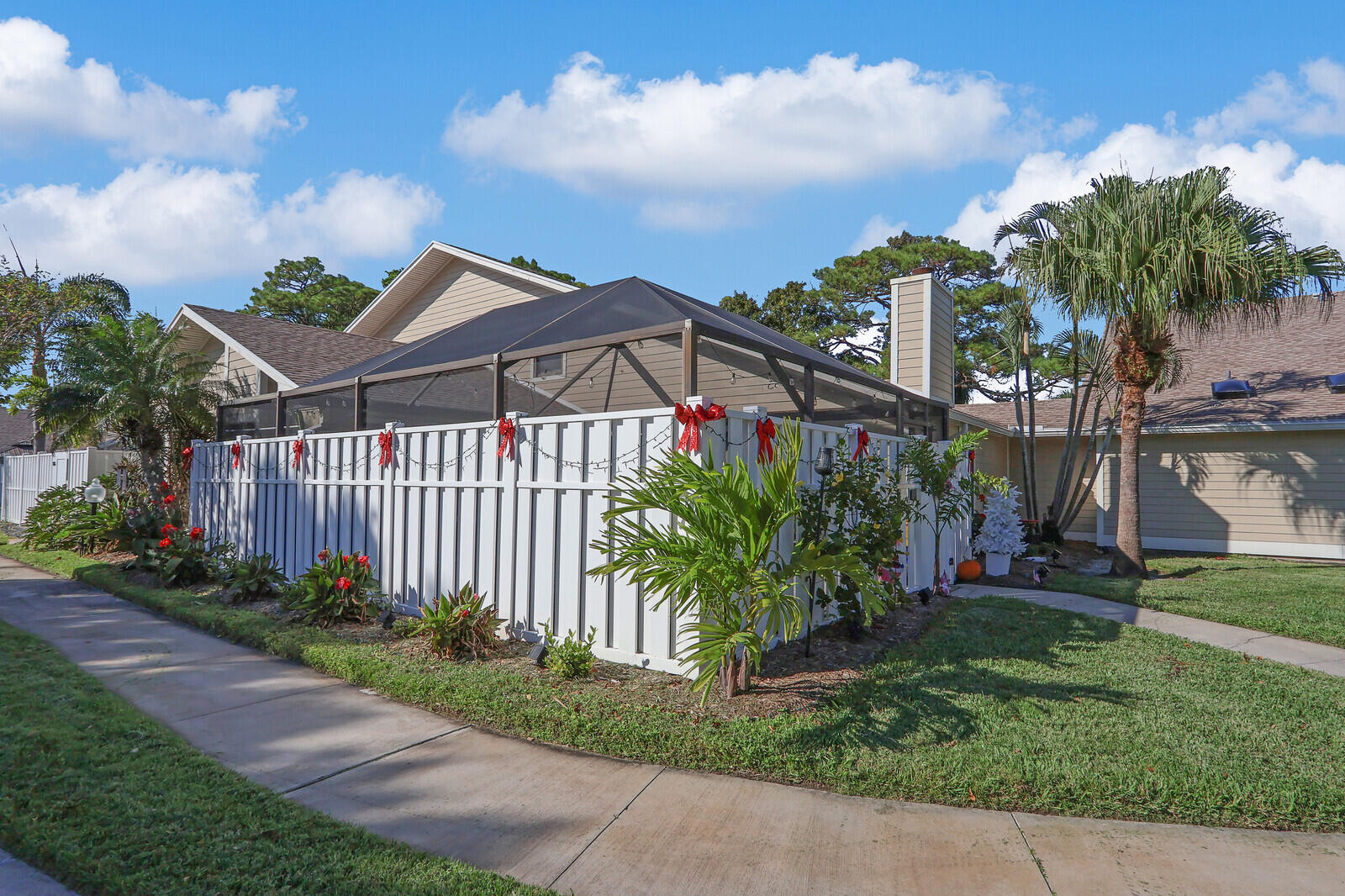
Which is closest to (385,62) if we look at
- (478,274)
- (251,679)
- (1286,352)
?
(478,274)

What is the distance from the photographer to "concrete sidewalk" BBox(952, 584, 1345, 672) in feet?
18.7

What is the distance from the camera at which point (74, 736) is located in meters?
3.93

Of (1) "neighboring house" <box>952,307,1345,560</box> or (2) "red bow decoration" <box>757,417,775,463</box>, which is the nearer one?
(2) "red bow decoration" <box>757,417,775,463</box>

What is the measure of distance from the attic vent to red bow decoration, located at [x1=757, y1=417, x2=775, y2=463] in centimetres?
1286

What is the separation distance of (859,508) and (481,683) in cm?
303

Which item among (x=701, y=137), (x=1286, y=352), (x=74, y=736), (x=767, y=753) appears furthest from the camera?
(x=1286, y=352)

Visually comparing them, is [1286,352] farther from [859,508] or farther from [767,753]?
[767,753]

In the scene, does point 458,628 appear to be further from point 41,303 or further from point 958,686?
point 41,303

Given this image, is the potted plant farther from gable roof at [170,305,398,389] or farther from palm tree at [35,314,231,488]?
palm tree at [35,314,231,488]

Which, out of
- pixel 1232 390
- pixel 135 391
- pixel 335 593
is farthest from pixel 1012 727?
pixel 1232 390

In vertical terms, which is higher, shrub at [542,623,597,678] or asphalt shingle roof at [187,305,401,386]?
asphalt shingle roof at [187,305,401,386]

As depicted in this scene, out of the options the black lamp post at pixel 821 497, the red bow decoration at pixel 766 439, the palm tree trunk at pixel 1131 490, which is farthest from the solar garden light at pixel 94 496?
the palm tree trunk at pixel 1131 490

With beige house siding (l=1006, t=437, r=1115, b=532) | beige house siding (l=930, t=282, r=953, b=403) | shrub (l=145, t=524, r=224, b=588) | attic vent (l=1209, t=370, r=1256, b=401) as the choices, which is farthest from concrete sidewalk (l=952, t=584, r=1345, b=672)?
shrub (l=145, t=524, r=224, b=588)

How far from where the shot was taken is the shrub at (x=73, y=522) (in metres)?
10.8
